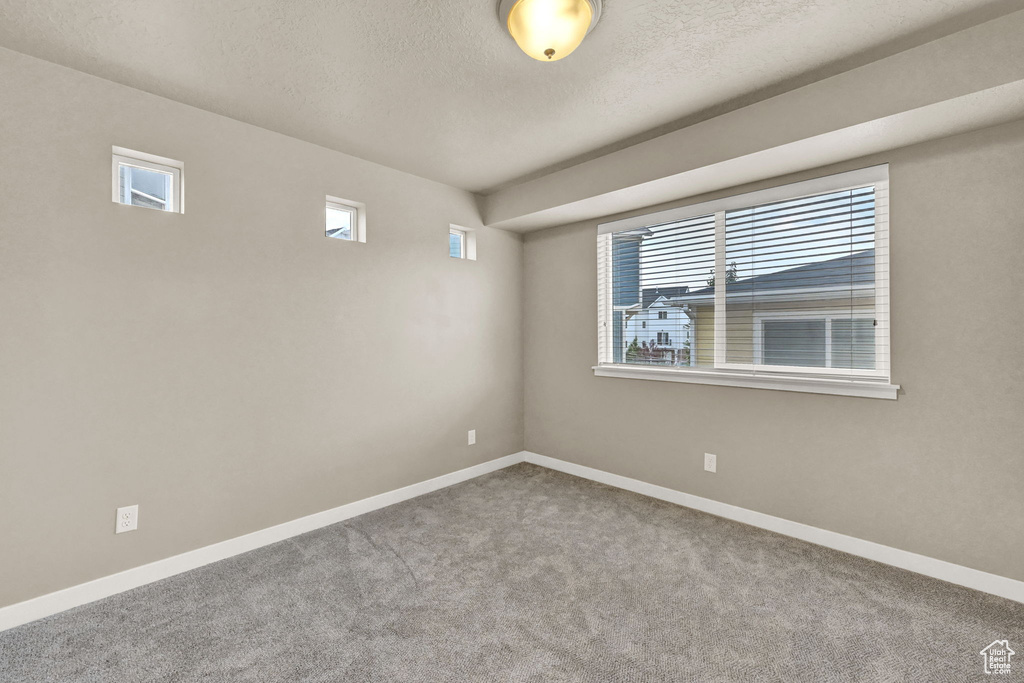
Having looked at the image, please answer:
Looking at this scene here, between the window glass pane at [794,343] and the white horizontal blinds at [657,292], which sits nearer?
the window glass pane at [794,343]

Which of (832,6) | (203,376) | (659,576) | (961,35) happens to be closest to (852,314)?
(961,35)

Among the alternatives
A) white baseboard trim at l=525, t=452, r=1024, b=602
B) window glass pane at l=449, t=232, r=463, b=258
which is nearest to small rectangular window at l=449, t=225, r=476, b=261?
window glass pane at l=449, t=232, r=463, b=258

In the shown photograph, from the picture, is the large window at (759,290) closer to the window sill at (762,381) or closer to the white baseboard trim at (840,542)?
the window sill at (762,381)

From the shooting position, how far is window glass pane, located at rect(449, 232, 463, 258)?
398 cm

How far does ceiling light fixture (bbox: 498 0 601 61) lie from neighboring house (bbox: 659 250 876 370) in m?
2.00

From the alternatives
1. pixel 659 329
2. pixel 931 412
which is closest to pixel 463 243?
pixel 659 329

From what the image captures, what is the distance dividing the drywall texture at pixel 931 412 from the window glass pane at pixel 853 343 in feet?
0.44

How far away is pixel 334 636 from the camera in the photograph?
1928mm

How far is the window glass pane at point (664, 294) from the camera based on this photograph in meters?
3.26

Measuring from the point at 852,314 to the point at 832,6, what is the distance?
162 centimetres

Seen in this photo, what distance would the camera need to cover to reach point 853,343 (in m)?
2.63

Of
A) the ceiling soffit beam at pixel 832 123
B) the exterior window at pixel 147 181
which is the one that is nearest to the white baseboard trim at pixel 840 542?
the ceiling soffit beam at pixel 832 123

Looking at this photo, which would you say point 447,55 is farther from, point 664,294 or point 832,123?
point 664,294

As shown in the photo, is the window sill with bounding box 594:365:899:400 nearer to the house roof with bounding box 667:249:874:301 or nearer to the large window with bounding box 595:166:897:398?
the large window with bounding box 595:166:897:398
